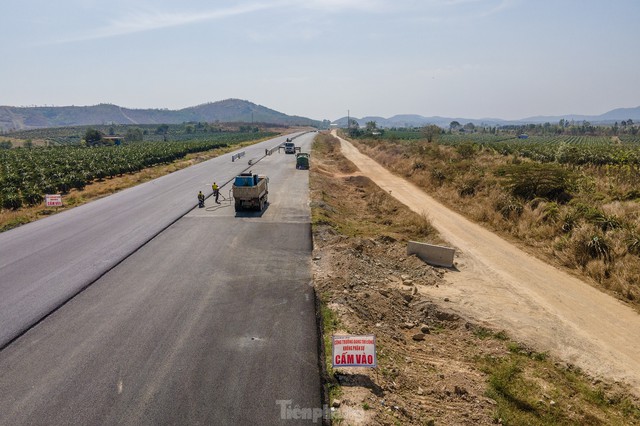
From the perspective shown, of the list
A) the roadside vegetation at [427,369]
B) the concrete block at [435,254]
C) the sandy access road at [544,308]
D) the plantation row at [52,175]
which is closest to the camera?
the roadside vegetation at [427,369]

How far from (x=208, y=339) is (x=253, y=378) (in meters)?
2.35

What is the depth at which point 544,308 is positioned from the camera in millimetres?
13367

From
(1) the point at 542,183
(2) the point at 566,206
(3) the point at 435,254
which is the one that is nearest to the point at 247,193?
(3) the point at 435,254

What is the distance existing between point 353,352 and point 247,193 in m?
18.0

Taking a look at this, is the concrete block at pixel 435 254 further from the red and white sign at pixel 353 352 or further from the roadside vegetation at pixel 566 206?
the red and white sign at pixel 353 352

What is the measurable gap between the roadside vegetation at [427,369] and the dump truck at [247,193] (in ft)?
29.4

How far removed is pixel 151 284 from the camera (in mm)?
14414

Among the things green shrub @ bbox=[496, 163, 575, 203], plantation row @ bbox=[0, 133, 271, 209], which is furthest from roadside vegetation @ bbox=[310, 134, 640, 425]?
plantation row @ bbox=[0, 133, 271, 209]

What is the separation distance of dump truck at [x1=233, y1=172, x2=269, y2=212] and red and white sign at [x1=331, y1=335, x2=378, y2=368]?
17.6 metres

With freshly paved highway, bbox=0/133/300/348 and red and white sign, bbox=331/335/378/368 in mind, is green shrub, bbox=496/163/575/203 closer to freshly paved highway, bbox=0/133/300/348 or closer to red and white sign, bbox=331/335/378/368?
red and white sign, bbox=331/335/378/368

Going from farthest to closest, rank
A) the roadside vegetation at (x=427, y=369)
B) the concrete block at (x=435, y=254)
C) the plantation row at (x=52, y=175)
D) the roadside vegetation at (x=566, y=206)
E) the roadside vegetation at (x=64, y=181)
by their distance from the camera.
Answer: the plantation row at (x=52, y=175) → the roadside vegetation at (x=64, y=181) → the concrete block at (x=435, y=254) → the roadside vegetation at (x=566, y=206) → the roadside vegetation at (x=427, y=369)

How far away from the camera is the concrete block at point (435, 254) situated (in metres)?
17.2

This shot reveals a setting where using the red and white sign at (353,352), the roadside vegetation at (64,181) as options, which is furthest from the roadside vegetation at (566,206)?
the roadside vegetation at (64,181)

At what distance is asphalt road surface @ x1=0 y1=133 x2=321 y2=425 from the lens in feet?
27.1
